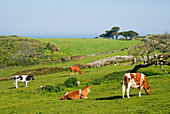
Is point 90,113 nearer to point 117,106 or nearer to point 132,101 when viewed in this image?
point 117,106

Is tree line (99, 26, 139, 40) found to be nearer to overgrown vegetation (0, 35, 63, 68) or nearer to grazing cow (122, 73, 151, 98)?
overgrown vegetation (0, 35, 63, 68)

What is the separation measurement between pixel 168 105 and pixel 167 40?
2540 cm

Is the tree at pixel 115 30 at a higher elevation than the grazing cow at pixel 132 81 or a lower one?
higher

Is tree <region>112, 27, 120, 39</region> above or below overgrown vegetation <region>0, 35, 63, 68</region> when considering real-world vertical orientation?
above

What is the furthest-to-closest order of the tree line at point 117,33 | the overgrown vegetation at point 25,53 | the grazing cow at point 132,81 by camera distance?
the tree line at point 117,33 → the overgrown vegetation at point 25,53 → the grazing cow at point 132,81

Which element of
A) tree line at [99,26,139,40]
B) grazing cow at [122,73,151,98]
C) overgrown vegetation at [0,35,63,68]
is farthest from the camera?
tree line at [99,26,139,40]

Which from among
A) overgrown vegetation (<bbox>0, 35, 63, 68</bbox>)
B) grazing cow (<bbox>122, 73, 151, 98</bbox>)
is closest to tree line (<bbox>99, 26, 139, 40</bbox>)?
overgrown vegetation (<bbox>0, 35, 63, 68</bbox>)

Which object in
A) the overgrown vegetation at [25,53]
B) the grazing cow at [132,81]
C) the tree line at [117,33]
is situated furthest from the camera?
the tree line at [117,33]

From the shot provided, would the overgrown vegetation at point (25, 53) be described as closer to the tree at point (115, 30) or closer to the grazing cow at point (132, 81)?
the grazing cow at point (132, 81)

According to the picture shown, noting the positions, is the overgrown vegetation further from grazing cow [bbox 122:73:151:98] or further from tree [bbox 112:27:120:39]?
tree [bbox 112:27:120:39]

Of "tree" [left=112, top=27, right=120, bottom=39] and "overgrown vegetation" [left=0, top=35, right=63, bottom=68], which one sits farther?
"tree" [left=112, top=27, right=120, bottom=39]

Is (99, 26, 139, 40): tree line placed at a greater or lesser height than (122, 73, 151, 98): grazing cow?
greater

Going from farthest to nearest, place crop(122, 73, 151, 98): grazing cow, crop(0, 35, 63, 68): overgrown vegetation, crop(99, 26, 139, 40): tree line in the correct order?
crop(99, 26, 139, 40): tree line
crop(0, 35, 63, 68): overgrown vegetation
crop(122, 73, 151, 98): grazing cow

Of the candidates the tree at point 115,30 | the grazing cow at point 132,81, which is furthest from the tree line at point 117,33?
the grazing cow at point 132,81
